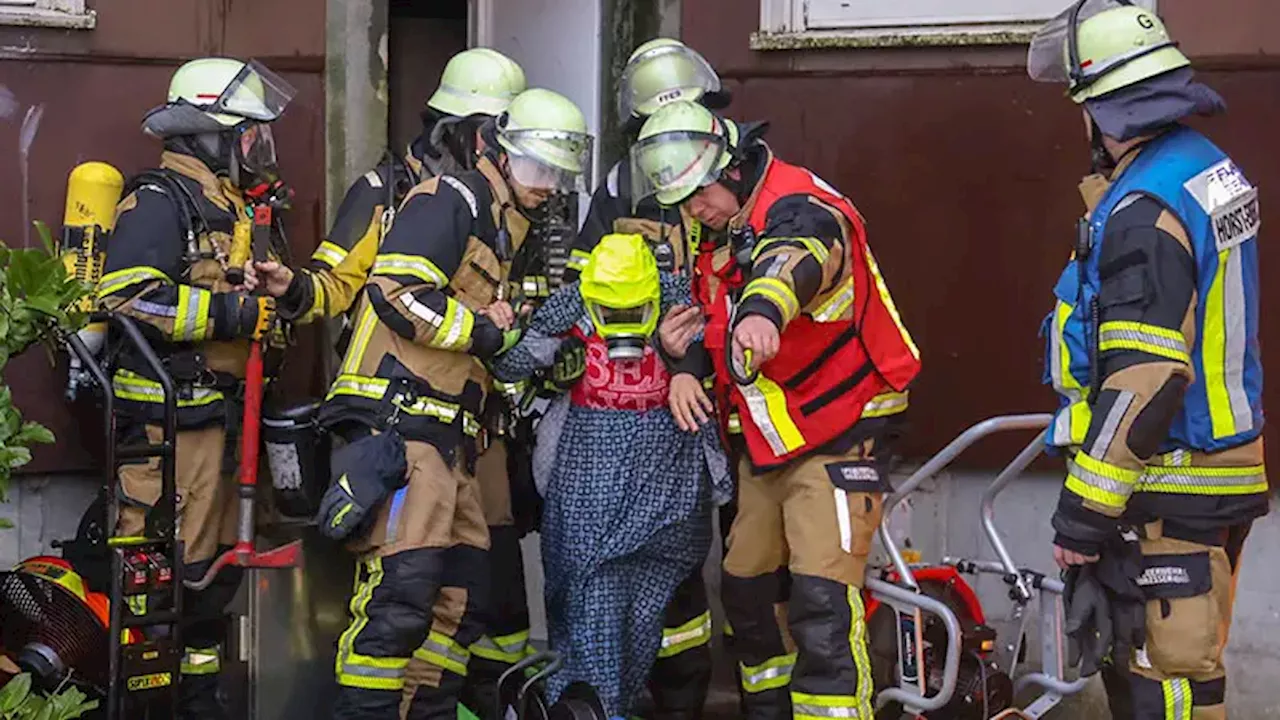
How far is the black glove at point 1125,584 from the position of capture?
14.3 ft

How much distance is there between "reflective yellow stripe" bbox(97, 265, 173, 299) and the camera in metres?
5.51

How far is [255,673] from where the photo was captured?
5.65 meters

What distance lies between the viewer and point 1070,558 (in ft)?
14.2

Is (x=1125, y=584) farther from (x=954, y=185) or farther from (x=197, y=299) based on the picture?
(x=197, y=299)

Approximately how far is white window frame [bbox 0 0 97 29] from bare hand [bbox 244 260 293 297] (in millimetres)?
1211

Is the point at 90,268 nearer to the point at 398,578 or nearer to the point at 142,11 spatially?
the point at 142,11

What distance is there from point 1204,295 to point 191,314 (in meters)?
3.25

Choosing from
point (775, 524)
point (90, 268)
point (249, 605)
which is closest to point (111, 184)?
point (90, 268)

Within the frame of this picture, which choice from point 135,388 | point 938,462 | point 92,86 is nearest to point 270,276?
point 135,388

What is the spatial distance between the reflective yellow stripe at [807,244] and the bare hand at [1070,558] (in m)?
1.10

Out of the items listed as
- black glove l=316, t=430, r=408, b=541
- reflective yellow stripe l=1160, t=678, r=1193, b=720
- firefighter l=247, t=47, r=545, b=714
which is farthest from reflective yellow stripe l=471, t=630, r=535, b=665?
reflective yellow stripe l=1160, t=678, r=1193, b=720

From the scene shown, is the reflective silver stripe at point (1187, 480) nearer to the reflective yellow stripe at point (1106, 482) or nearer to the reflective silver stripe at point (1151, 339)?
the reflective yellow stripe at point (1106, 482)

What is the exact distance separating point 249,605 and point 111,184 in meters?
1.62

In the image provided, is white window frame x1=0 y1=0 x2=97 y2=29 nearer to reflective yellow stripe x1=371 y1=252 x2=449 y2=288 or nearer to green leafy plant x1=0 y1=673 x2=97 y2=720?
reflective yellow stripe x1=371 y1=252 x2=449 y2=288
